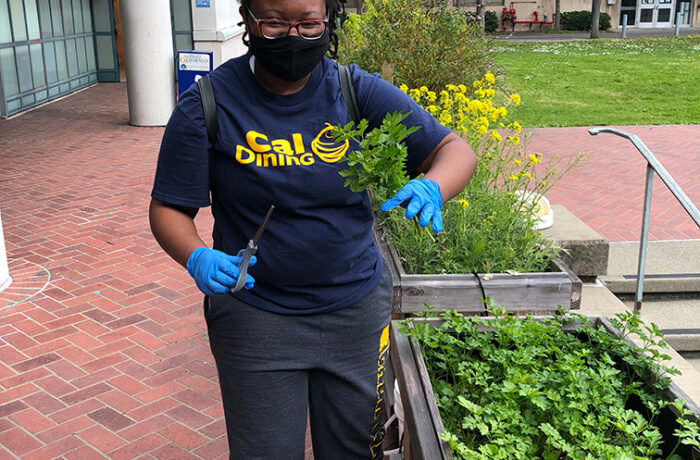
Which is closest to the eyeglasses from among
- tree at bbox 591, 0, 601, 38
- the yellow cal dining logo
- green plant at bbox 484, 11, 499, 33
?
the yellow cal dining logo

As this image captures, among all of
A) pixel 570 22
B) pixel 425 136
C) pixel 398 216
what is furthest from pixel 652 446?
pixel 570 22

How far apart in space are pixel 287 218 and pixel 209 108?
0.35 meters

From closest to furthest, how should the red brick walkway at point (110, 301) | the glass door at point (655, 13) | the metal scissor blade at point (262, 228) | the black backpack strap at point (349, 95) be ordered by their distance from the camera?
the metal scissor blade at point (262, 228), the black backpack strap at point (349, 95), the red brick walkway at point (110, 301), the glass door at point (655, 13)

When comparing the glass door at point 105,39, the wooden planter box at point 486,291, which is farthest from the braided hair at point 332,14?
the glass door at point 105,39

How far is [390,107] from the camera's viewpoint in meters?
2.12

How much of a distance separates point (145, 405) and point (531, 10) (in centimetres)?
4295

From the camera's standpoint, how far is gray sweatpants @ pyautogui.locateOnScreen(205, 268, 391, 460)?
209 cm

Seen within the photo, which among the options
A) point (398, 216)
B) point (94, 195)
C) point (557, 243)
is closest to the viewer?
point (398, 216)

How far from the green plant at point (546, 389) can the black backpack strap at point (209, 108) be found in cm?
108

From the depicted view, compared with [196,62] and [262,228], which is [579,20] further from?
[262,228]

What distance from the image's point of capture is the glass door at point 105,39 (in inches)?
698

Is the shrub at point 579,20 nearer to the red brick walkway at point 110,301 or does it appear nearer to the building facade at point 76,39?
the building facade at point 76,39

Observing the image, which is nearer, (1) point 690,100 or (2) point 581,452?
(2) point 581,452

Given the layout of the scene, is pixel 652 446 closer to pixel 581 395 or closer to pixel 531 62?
pixel 581 395
